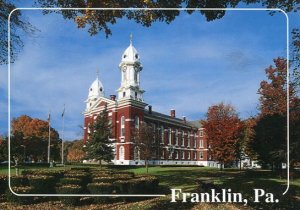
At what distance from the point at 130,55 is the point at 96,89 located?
827 mm

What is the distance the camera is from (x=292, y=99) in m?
6.71

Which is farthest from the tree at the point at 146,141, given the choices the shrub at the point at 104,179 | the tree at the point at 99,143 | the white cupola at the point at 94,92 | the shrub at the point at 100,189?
the white cupola at the point at 94,92

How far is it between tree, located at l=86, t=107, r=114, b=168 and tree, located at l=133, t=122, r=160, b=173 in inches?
17.7

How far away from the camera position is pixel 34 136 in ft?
22.6

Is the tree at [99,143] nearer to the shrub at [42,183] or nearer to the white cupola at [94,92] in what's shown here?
the white cupola at [94,92]

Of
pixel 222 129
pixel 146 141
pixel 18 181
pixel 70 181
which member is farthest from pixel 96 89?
pixel 222 129

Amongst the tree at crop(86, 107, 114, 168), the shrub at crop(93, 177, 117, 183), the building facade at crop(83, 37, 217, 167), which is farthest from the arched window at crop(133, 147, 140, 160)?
the shrub at crop(93, 177, 117, 183)

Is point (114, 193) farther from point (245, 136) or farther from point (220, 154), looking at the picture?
point (245, 136)

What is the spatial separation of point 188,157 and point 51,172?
2.33 metres

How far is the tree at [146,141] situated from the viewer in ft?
21.4

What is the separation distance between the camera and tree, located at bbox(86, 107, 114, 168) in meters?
6.31

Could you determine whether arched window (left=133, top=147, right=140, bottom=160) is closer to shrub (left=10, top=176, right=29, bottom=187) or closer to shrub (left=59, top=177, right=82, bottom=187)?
shrub (left=59, top=177, right=82, bottom=187)

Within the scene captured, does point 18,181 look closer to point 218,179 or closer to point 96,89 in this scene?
point 96,89

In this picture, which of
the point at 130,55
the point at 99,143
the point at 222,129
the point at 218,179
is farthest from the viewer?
the point at 222,129
